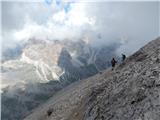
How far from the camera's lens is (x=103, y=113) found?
34.8 m

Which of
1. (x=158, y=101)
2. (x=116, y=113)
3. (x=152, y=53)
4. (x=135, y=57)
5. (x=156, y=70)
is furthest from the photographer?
(x=135, y=57)

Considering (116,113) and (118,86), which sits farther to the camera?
(118,86)

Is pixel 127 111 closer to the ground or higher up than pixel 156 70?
closer to the ground

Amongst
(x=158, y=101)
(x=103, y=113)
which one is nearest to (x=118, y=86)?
(x=103, y=113)

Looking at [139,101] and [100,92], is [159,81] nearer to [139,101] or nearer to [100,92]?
[139,101]

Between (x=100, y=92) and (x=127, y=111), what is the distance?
777 centimetres

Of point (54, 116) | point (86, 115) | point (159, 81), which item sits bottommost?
point (54, 116)

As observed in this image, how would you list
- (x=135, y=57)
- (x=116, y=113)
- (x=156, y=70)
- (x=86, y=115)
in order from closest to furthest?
(x=116, y=113), (x=156, y=70), (x=86, y=115), (x=135, y=57)

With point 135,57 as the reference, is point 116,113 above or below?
below

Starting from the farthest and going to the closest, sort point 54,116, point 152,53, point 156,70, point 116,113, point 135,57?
point 54,116
point 135,57
point 152,53
point 156,70
point 116,113

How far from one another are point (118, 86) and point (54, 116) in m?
24.9

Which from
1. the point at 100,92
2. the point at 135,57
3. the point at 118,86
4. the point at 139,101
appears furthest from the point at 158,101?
the point at 135,57

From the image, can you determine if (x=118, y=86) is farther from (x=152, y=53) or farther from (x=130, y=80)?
(x=152, y=53)

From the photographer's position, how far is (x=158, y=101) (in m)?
30.9
